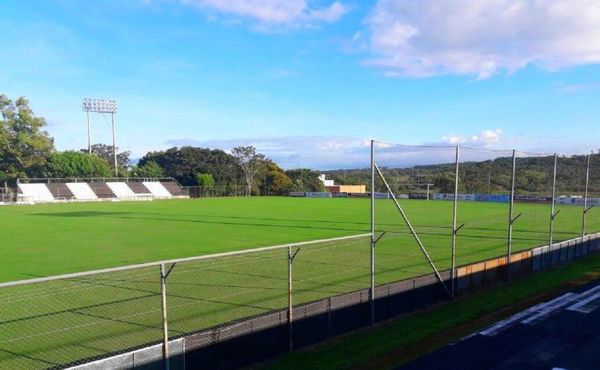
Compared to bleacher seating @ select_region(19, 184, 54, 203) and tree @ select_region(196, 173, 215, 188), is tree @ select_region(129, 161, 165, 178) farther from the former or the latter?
bleacher seating @ select_region(19, 184, 54, 203)

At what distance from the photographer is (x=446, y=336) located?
945cm

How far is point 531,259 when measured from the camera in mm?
15680

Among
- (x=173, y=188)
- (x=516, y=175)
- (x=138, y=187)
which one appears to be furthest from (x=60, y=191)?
(x=516, y=175)

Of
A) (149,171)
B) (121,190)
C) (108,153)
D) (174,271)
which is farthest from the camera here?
(108,153)

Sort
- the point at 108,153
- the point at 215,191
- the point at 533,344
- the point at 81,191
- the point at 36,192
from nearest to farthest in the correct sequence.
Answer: the point at 533,344 < the point at 36,192 < the point at 81,191 < the point at 215,191 < the point at 108,153

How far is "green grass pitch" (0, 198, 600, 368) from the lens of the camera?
9883mm

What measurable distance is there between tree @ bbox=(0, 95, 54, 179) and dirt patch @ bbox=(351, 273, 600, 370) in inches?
3279

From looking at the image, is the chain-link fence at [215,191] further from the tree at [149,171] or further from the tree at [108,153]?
the tree at [108,153]

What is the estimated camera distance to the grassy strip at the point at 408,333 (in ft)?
26.8

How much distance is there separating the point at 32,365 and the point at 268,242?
1575 centimetres

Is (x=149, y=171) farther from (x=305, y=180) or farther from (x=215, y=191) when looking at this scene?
(x=305, y=180)

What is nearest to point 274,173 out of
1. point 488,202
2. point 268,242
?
point 488,202

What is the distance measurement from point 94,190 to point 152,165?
785 inches

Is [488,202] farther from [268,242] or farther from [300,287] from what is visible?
[300,287]
